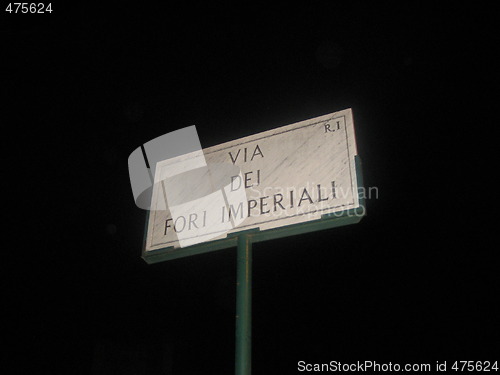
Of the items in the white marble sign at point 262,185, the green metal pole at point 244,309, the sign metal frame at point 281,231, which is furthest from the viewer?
the white marble sign at point 262,185

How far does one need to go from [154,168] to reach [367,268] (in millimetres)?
22288

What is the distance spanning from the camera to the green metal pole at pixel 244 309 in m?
1.67

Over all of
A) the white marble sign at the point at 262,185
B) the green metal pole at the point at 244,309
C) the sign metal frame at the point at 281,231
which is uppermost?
the white marble sign at the point at 262,185

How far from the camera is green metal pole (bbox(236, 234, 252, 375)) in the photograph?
1673 mm

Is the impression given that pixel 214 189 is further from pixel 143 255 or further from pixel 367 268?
pixel 367 268

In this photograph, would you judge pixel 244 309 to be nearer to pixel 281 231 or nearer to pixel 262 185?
pixel 281 231

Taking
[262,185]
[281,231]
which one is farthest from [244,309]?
[262,185]

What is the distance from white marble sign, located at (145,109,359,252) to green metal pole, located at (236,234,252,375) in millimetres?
107

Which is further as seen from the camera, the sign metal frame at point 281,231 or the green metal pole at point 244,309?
the sign metal frame at point 281,231

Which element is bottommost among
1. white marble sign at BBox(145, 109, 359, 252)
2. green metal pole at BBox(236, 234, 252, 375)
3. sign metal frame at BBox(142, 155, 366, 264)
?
green metal pole at BBox(236, 234, 252, 375)

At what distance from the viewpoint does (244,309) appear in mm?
1772

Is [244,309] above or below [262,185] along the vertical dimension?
below

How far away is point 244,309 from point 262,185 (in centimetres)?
58

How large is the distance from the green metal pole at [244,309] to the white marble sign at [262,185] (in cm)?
11
